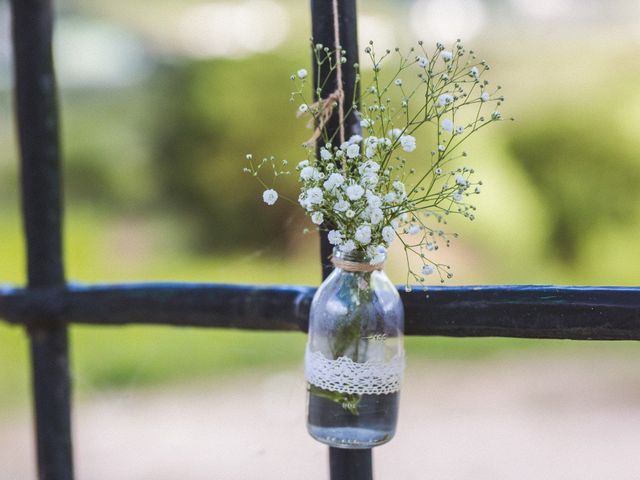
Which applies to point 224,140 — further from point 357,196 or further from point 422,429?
point 357,196

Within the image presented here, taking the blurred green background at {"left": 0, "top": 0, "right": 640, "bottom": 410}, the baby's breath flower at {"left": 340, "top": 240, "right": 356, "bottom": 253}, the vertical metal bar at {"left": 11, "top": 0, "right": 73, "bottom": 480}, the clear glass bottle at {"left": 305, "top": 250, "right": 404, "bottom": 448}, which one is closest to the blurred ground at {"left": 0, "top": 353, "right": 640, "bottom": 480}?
the blurred green background at {"left": 0, "top": 0, "right": 640, "bottom": 410}

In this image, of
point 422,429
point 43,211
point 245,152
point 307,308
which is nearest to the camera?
point 307,308

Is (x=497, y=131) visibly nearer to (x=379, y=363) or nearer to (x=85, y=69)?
(x=85, y=69)

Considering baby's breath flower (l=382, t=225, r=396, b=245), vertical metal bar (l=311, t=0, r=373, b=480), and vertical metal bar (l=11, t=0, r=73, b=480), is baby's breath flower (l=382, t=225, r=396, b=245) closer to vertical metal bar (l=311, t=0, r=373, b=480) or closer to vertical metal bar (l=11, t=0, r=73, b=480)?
vertical metal bar (l=311, t=0, r=373, b=480)

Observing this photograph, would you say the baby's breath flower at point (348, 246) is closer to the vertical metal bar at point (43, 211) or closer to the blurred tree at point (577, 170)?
the vertical metal bar at point (43, 211)

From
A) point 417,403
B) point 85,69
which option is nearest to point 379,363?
point 417,403

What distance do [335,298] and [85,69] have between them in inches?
169

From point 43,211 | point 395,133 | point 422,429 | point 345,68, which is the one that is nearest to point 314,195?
point 395,133

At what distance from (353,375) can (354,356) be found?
2 centimetres

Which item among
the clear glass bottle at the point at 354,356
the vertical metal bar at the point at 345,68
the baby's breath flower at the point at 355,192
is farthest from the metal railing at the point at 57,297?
the baby's breath flower at the point at 355,192

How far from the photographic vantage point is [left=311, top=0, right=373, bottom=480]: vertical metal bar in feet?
3.78

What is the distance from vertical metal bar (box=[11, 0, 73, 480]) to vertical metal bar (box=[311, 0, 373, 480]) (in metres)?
0.60

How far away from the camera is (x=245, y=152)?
4.46 meters

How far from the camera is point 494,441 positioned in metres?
3.42
